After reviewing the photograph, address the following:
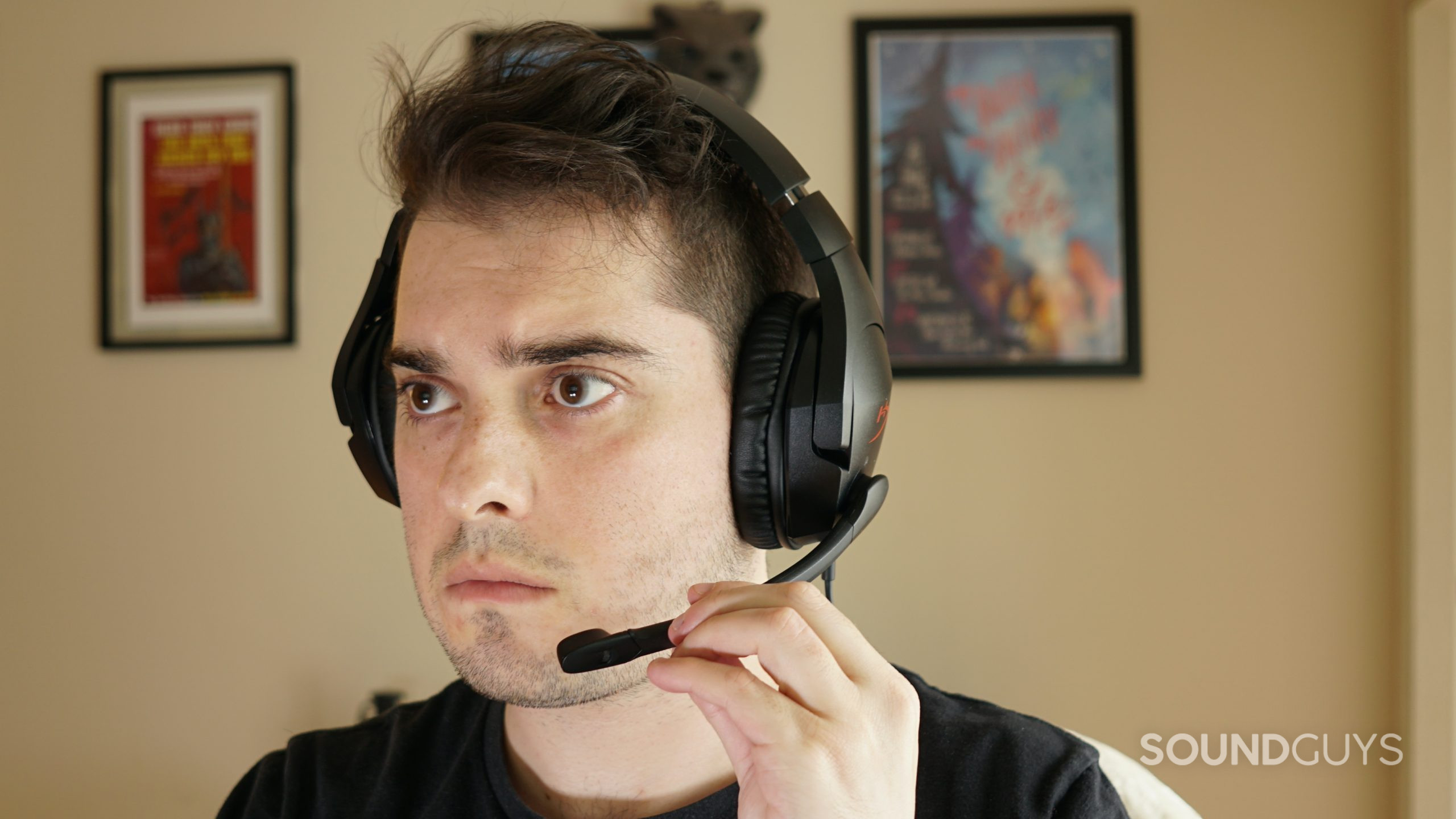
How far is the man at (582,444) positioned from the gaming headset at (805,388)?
4 cm

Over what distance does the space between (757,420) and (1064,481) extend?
4.11 feet

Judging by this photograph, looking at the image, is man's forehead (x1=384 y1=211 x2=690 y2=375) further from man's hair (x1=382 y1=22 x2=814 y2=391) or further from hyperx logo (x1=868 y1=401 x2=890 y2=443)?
hyperx logo (x1=868 y1=401 x2=890 y2=443)

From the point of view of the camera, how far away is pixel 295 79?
2053mm

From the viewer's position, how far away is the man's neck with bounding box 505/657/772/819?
97 cm

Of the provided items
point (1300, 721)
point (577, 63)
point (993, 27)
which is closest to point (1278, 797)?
point (1300, 721)

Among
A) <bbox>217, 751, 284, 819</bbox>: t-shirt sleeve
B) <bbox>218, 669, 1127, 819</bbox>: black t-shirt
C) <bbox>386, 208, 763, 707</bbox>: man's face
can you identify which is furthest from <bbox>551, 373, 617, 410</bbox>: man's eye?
<bbox>217, 751, 284, 819</bbox>: t-shirt sleeve

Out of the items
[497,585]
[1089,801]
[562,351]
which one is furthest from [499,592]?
[1089,801]

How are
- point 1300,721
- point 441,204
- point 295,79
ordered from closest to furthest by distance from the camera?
point 441,204, point 1300,721, point 295,79

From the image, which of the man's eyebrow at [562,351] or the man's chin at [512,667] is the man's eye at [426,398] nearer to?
the man's eyebrow at [562,351]

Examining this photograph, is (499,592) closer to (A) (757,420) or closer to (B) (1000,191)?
(A) (757,420)

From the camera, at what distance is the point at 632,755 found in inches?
38.2

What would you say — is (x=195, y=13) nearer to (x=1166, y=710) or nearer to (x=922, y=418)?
(x=922, y=418)

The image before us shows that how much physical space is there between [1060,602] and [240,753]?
5.76ft

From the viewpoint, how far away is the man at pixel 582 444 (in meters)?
0.84
